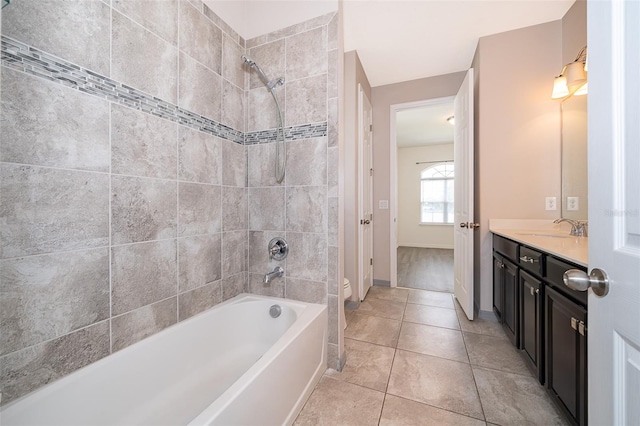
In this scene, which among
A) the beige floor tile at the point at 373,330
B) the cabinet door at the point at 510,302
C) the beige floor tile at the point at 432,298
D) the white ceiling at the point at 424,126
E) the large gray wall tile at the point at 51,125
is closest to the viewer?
the large gray wall tile at the point at 51,125

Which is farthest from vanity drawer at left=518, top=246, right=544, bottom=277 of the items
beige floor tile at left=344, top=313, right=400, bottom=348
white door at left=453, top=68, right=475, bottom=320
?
beige floor tile at left=344, top=313, right=400, bottom=348

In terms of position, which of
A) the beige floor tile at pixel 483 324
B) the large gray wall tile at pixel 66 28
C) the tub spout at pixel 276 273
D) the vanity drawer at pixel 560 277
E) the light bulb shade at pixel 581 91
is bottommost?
the beige floor tile at pixel 483 324

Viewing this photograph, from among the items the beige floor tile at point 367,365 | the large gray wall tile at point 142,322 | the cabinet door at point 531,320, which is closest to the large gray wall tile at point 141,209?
the large gray wall tile at point 142,322

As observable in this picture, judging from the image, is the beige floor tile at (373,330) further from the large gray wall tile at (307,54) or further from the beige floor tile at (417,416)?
the large gray wall tile at (307,54)

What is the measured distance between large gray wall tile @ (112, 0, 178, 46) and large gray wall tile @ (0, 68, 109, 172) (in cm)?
45

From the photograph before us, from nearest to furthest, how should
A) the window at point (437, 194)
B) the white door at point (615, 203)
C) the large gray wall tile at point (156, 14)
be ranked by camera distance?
the white door at point (615, 203)
the large gray wall tile at point (156, 14)
the window at point (437, 194)

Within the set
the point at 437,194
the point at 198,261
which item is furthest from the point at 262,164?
the point at 437,194

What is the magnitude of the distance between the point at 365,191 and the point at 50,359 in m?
2.57

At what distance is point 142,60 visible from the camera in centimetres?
116

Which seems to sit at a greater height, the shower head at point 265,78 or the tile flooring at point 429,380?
the shower head at point 265,78

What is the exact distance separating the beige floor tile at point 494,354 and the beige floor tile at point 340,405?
83 centimetres

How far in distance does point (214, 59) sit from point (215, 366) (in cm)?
183

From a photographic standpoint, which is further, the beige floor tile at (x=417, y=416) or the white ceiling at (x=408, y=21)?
the white ceiling at (x=408, y=21)

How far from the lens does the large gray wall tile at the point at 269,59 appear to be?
1701 mm
